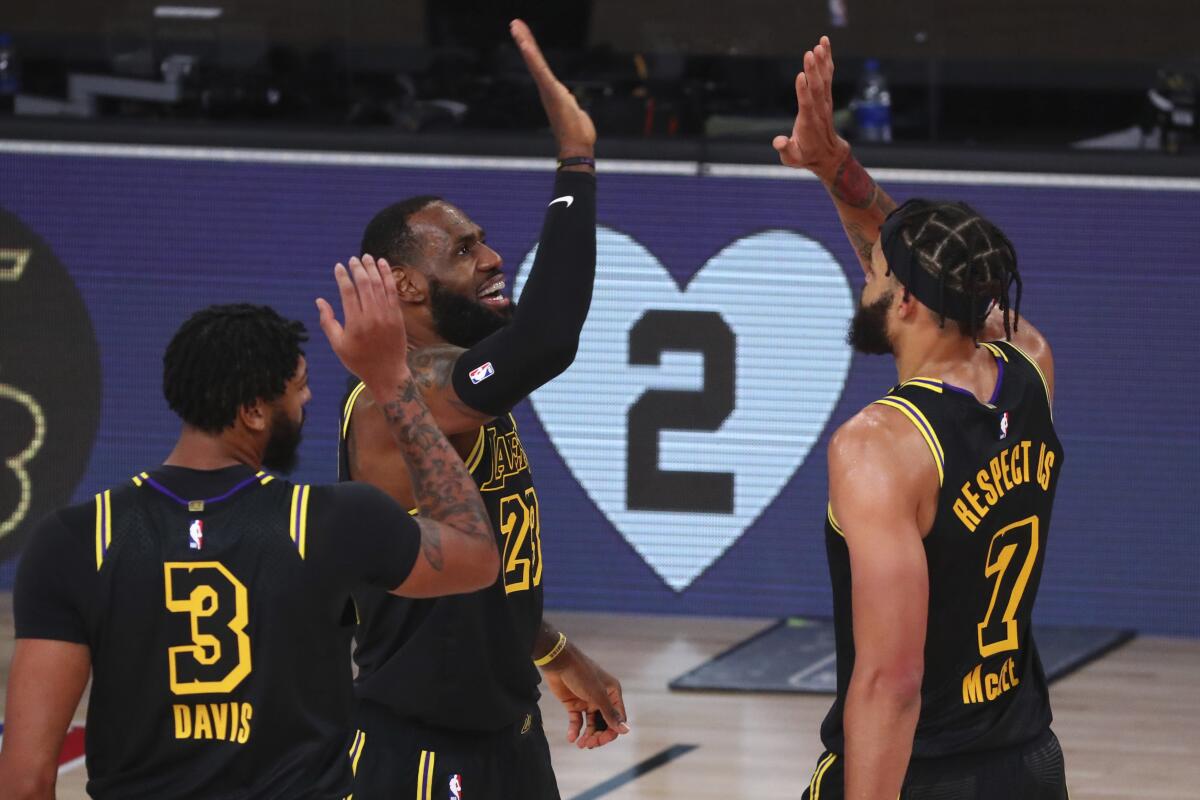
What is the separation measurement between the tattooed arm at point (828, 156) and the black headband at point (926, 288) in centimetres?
32

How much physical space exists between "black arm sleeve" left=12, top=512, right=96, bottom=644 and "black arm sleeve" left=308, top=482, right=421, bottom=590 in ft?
1.00

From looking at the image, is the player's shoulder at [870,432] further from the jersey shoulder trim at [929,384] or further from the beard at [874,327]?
the beard at [874,327]

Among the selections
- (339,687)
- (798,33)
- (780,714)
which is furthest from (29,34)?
(339,687)

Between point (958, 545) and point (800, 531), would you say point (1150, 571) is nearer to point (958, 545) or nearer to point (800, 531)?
point (800, 531)

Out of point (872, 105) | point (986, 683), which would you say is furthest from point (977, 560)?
point (872, 105)

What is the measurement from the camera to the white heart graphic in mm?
7512

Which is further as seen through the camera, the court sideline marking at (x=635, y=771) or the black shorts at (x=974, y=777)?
the court sideline marking at (x=635, y=771)

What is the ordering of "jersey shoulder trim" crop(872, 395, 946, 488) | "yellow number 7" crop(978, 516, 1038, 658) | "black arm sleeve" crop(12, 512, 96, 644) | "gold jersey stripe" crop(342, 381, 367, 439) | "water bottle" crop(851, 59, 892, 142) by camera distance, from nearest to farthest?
"black arm sleeve" crop(12, 512, 96, 644) < "jersey shoulder trim" crop(872, 395, 946, 488) < "yellow number 7" crop(978, 516, 1038, 658) < "gold jersey stripe" crop(342, 381, 367, 439) < "water bottle" crop(851, 59, 892, 142)

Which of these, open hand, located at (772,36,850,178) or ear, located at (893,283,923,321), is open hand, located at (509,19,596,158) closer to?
open hand, located at (772,36,850,178)

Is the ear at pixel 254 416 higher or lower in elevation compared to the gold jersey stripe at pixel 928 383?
higher

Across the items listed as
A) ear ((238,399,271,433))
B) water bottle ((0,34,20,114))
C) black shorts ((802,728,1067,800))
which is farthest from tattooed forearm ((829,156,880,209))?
water bottle ((0,34,20,114))

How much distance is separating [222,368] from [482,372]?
64cm

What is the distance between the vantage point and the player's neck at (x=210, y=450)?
99.1 inches

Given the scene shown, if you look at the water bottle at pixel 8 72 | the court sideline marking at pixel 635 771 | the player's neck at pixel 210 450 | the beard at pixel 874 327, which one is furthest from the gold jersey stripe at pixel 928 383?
the water bottle at pixel 8 72
